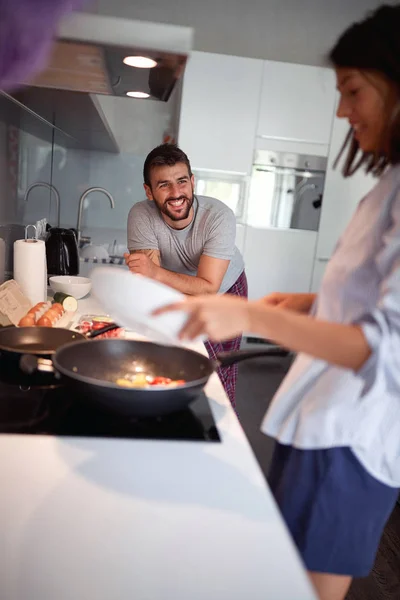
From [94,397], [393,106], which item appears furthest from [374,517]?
[393,106]

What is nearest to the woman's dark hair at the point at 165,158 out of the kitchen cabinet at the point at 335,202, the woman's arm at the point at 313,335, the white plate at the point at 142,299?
the white plate at the point at 142,299

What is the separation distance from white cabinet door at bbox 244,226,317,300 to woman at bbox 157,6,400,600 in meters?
2.81

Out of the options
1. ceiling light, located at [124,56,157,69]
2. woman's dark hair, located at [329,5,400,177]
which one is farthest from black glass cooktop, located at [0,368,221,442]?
ceiling light, located at [124,56,157,69]

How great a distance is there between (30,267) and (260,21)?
3149mm

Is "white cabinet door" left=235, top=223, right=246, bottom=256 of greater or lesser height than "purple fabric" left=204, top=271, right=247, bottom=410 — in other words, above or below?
Answer: above

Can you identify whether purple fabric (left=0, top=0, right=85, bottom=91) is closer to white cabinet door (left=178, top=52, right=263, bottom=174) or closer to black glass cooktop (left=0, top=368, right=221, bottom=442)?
black glass cooktop (left=0, top=368, right=221, bottom=442)

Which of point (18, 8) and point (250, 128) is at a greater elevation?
point (250, 128)

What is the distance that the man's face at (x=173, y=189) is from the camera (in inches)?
76.6

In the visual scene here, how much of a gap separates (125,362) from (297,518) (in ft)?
1.51

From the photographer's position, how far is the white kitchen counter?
0.56 m

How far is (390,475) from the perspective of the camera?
0.90m

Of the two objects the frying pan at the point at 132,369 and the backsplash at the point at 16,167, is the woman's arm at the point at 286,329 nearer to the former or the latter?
the frying pan at the point at 132,369

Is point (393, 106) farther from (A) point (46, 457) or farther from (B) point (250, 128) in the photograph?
(B) point (250, 128)

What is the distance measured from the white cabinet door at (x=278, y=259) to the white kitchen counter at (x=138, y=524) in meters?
2.99
